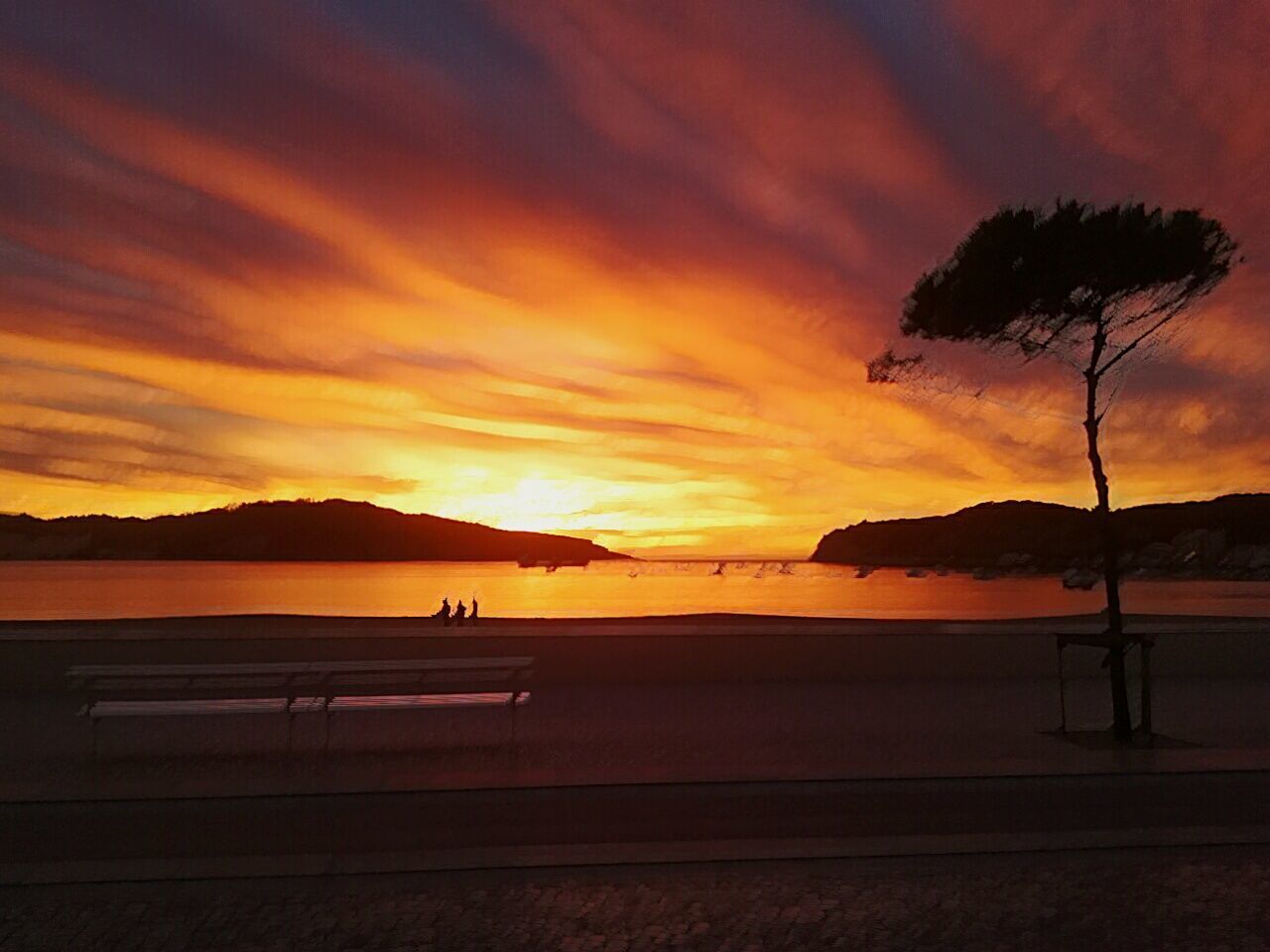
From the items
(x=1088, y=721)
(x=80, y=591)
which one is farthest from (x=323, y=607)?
(x=1088, y=721)

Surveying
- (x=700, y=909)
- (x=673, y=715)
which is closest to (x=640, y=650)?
(x=673, y=715)

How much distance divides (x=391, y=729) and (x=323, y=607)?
75.2 metres

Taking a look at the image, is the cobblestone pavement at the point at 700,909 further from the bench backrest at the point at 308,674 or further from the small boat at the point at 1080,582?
the small boat at the point at 1080,582

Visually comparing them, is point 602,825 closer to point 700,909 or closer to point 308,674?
point 700,909

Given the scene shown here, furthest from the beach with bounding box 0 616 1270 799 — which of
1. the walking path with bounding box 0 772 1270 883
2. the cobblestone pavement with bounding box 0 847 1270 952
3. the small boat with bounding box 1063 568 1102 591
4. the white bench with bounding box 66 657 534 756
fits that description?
the small boat with bounding box 1063 568 1102 591

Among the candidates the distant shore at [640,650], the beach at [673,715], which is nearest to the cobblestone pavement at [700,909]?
the beach at [673,715]

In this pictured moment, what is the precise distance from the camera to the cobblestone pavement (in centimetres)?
488

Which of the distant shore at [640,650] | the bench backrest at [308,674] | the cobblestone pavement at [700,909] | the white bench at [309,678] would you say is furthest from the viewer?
the distant shore at [640,650]

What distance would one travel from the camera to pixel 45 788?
7555 millimetres

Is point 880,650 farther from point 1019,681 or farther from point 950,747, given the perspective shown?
point 950,747

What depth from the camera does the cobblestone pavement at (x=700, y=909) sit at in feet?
16.0

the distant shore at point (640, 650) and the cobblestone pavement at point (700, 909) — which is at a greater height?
the distant shore at point (640, 650)

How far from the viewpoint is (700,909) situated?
5301 millimetres

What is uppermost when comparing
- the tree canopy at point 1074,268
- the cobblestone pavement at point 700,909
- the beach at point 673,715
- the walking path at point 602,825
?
the tree canopy at point 1074,268
